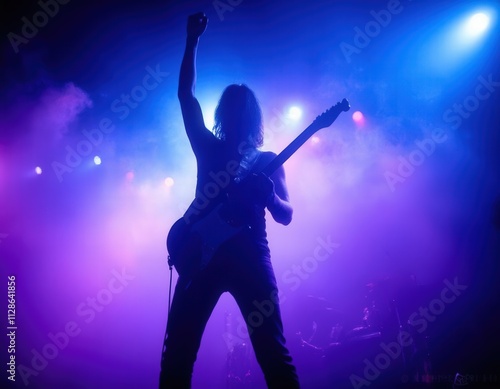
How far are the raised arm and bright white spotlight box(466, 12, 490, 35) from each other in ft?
27.5

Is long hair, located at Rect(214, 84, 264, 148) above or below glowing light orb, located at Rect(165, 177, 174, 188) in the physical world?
below

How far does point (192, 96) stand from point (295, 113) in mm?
8293

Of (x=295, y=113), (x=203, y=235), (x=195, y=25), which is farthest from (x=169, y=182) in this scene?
(x=203, y=235)

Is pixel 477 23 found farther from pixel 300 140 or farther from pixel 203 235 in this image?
pixel 203 235

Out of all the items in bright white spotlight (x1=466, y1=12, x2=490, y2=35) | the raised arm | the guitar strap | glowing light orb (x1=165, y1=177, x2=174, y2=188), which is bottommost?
the guitar strap

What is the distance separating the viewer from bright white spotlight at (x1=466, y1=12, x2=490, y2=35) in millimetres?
7512

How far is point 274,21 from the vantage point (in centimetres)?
782

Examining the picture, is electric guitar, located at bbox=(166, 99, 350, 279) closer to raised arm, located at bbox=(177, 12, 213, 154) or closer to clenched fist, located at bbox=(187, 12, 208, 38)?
raised arm, located at bbox=(177, 12, 213, 154)

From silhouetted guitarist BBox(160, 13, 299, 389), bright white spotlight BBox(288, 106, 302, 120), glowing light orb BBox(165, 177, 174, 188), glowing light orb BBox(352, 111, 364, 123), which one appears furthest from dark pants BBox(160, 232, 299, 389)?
glowing light orb BBox(165, 177, 174, 188)

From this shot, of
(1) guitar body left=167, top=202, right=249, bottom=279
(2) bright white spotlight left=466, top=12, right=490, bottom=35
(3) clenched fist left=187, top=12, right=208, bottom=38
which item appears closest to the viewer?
(1) guitar body left=167, top=202, right=249, bottom=279

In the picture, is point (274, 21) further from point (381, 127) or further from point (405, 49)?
point (381, 127)

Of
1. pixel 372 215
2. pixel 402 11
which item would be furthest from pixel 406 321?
pixel 402 11

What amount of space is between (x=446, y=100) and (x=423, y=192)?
9.17ft

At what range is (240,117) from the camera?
261 cm
